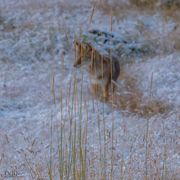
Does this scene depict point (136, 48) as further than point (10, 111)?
Yes

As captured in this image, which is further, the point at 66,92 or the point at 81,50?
the point at 66,92

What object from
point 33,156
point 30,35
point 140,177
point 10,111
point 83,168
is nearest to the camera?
point 83,168

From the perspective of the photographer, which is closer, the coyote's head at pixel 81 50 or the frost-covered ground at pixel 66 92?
the coyote's head at pixel 81 50

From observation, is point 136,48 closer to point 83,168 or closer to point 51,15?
point 51,15

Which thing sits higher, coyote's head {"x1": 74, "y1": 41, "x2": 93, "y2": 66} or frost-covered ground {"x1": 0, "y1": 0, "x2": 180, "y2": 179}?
coyote's head {"x1": 74, "y1": 41, "x2": 93, "y2": 66}

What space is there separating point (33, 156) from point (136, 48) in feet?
13.9

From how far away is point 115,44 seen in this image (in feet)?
29.3

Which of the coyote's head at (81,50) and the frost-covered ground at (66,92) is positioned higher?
the coyote's head at (81,50)

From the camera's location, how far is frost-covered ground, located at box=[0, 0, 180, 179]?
464cm

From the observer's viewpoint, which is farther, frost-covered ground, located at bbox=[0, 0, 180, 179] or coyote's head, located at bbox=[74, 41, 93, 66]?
frost-covered ground, located at bbox=[0, 0, 180, 179]

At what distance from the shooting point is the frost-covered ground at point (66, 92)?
464 cm

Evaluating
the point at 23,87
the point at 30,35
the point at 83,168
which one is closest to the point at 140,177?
the point at 83,168

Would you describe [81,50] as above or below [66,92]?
above

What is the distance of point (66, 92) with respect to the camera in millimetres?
6727
